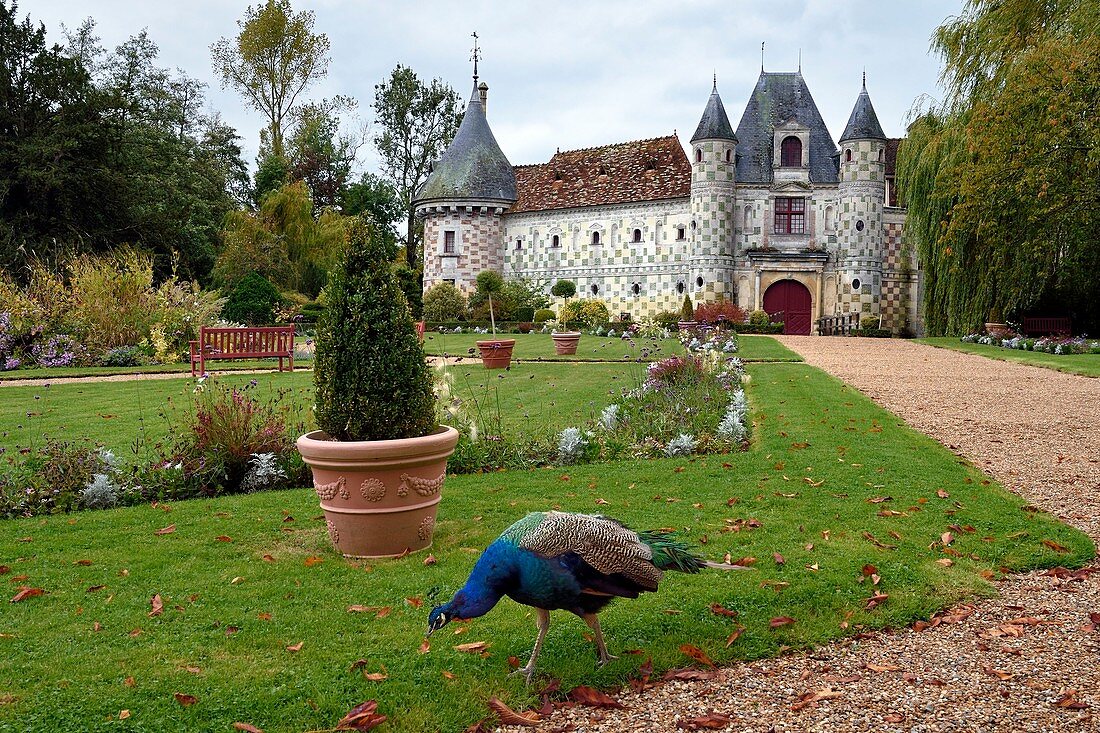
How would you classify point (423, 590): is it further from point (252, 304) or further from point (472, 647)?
point (252, 304)

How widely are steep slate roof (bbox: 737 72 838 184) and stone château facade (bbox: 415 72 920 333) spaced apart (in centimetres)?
6

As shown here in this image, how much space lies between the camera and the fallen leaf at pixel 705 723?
319 cm

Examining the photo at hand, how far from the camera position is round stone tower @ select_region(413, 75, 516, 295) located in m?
40.4

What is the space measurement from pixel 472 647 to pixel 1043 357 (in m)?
18.9

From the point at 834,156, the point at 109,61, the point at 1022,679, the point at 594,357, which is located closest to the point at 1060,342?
the point at 594,357

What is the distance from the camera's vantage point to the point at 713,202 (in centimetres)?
3541

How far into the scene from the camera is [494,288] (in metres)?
38.3

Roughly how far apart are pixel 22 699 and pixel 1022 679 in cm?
393

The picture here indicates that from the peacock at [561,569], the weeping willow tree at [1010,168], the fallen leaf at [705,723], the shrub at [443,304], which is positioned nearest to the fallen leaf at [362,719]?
the peacock at [561,569]

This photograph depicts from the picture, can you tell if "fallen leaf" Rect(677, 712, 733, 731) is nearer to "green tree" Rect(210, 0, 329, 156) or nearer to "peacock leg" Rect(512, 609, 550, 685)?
"peacock leg" Rect(512, 609, 550, 685)

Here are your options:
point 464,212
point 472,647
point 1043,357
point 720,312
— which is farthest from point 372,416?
point 464,212

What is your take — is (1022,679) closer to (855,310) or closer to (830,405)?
(830,405)

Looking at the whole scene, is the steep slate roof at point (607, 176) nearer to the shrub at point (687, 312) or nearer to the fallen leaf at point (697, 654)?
the shrub at point (687, 312)

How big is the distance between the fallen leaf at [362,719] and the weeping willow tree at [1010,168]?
1914cm
